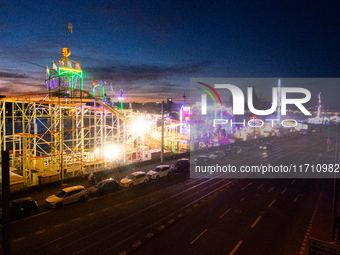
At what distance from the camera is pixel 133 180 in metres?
19.0

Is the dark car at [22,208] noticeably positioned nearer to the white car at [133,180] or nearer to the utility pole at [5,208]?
the white car at [133,180]

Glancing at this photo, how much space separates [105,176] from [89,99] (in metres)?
8.40

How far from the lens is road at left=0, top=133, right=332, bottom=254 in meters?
9.85

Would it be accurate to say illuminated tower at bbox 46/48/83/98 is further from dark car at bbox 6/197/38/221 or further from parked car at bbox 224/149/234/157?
parked car at bbox 224/149/234/157

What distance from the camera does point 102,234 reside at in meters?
10.8

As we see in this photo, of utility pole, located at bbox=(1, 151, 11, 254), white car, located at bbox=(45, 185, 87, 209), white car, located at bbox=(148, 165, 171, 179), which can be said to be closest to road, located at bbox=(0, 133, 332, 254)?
white car, located at bbox=(45, 185, 87, 209)

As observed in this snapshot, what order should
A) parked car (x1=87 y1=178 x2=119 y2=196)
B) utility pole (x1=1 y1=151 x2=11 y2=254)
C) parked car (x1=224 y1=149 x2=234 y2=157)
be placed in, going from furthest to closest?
parked car (x1=224 y1=149 x2=234 y2=157), parked car (x1=87 y1=178 x2=119 y2=196), utility pole (x1=1 y1=151 x2=11 y2=254)

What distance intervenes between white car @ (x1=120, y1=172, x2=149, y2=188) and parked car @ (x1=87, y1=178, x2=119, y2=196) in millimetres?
805

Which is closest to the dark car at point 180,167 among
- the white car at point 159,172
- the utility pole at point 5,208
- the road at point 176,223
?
the white car at point 159,172

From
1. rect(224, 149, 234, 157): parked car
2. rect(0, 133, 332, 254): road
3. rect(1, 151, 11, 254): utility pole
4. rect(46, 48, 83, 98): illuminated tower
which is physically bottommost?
rect(0, 133, 332, 254): road

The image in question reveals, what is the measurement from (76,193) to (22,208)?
10.6 feet

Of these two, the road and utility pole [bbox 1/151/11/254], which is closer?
utility pole [bbox 1/151/11/254]

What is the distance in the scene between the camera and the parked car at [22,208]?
1237cm

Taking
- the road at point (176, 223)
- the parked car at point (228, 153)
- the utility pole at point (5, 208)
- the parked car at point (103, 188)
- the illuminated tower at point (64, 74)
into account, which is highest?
the illuminated tower at point (64, 74)
